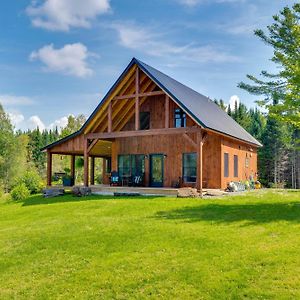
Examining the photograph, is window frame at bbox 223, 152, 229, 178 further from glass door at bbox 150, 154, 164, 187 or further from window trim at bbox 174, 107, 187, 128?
glass door at bbox 150, 154, 164, 187

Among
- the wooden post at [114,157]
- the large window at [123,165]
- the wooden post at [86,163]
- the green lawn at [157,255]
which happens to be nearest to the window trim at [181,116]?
the large window at [123,165]

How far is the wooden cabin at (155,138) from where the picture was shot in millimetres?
17266

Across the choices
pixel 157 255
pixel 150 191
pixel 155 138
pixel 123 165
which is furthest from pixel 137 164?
pixel 157 255

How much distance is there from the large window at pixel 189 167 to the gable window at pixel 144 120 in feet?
10.1

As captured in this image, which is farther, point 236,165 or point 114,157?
point 114,157

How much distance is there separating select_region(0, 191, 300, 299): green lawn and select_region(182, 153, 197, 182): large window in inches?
263

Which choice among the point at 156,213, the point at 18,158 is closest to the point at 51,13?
the point at 156,213

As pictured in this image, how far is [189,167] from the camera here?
60.0 ft

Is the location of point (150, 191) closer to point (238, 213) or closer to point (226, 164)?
point (226, 164)

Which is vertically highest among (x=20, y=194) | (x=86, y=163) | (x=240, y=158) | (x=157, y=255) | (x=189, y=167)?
(x=240, y=158)

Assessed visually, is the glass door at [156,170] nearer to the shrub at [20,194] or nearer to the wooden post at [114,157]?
the wooden post at [114,157]

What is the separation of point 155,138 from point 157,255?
502 inches

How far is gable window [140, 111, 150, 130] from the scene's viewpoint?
789 inches

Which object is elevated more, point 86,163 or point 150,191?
point 86,163
